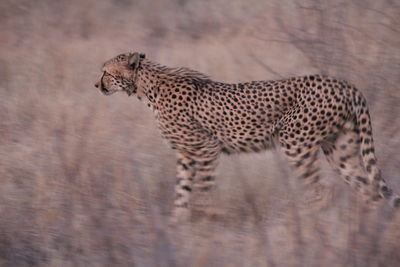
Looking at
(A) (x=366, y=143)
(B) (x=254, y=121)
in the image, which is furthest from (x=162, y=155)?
(A) (x=366, y=143)

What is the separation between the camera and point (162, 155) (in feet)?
19.4

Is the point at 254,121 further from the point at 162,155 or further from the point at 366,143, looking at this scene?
the point at 162,155

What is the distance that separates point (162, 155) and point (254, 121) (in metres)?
1.30

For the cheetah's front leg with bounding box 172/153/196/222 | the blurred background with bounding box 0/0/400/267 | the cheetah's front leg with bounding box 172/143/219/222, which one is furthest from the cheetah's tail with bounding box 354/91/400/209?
the cheetah's front leg with bounding box 172/153/196/222

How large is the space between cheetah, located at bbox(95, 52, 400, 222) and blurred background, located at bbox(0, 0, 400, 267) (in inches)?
6.2

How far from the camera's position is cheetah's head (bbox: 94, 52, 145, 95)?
530 centimetres

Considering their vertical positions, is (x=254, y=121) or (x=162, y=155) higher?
(x=254, y=121)

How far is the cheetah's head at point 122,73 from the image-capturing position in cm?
530

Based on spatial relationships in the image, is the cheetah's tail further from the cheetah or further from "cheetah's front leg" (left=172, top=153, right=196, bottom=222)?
"cheetah's front leg" (left=172, top=153, right=196, bottom=222)

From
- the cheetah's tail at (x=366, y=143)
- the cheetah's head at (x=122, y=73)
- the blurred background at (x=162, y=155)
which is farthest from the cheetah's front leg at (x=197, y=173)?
the cheetah's tail at (x=366, y=143)

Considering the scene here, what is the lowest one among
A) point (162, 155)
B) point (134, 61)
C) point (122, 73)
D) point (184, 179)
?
point (184, 179)

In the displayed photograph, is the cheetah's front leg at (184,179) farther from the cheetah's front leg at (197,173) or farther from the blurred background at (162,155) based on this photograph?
the blurred background at (162,155)

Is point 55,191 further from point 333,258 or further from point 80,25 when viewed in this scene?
point 80,25

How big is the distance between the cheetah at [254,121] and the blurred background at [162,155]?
0.16 m
